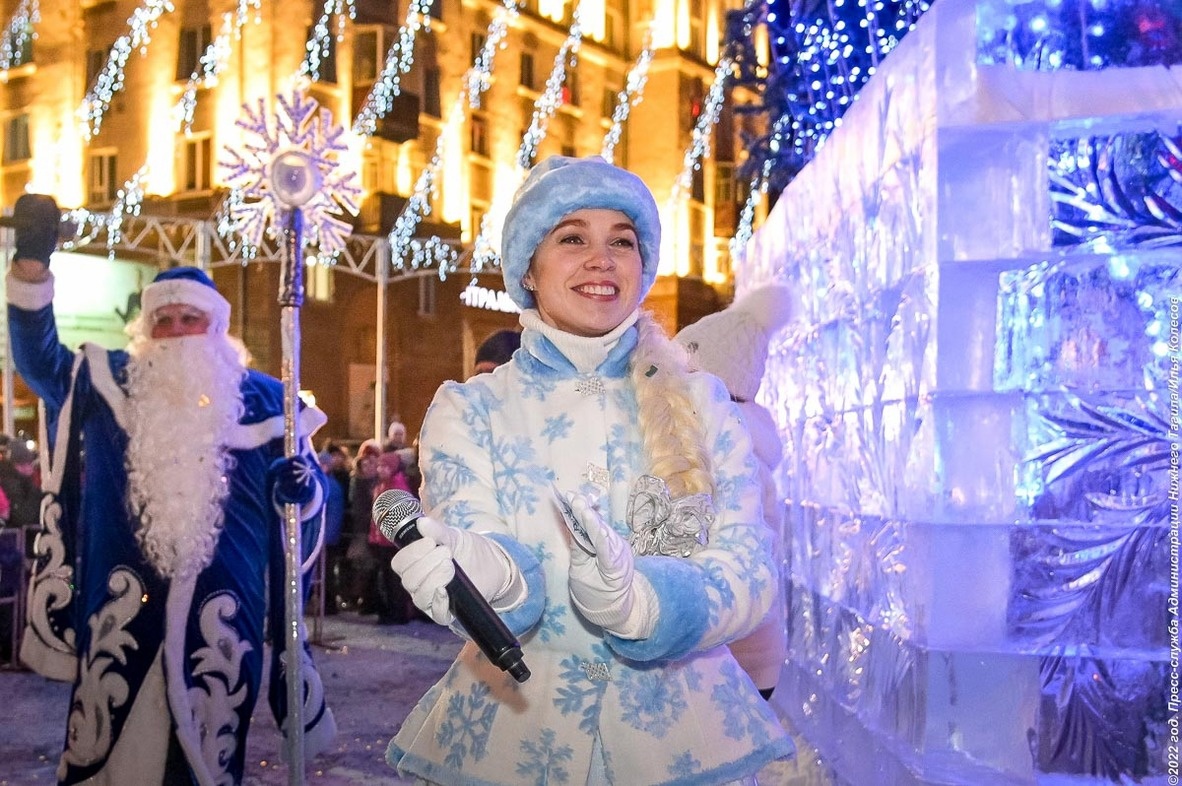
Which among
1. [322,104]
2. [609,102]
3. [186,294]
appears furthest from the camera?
[609,102]

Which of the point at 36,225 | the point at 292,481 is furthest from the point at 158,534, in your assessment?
the point at 36,225

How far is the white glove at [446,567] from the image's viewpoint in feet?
5.29

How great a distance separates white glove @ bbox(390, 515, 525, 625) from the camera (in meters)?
1.61

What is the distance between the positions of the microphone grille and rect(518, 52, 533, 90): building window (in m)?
26.1

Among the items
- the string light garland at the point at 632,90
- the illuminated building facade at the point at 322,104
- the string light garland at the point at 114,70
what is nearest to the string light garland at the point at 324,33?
the illuminated building facade at the point at 322,104

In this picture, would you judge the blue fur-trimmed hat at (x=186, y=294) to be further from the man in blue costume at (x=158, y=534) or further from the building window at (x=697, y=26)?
the building window at (x=697, y=26)

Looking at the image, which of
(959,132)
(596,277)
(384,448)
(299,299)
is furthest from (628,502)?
(384,448)

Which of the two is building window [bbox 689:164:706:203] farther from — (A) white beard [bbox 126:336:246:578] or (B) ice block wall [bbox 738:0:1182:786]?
(B) ice block wall [bbox 738:0:1182:786]

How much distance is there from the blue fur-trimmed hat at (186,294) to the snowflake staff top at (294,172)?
331 mm

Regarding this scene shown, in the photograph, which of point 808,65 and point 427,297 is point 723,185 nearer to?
point 427,297

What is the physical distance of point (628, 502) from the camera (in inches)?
80.6

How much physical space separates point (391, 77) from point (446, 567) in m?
22.1

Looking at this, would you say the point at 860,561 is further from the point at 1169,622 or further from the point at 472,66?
the point at 472,66

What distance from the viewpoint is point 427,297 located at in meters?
23.8
